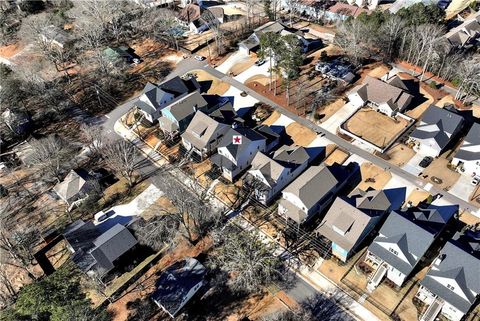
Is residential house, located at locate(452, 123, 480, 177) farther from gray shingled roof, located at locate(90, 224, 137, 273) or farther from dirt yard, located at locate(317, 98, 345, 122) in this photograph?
gray shingled roof, located at locate(90, 224, 137, 273)

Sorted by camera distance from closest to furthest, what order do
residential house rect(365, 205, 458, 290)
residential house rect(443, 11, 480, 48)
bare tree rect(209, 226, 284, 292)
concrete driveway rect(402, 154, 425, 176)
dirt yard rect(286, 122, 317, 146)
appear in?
residential house rect(365, 205, 458, 290) → bare tree rect(209, 226, 284, 292) → concrete driveway rect(402, 154, 425, 176) → dirt yard rect(286, 122, 317, 146) → residential house rect(443, 11, 480, 48)

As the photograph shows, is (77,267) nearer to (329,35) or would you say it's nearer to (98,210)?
(98,210)

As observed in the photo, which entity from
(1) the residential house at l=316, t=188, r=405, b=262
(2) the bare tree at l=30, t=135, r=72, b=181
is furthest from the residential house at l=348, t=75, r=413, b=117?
(2) the bare tree at l=30, t=135, r=72, b=181

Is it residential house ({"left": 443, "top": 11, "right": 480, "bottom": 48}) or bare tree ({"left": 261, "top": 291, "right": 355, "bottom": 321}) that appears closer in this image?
bare tree ({"left": 261, "top": 291, "right": 355, "bottom": 321})

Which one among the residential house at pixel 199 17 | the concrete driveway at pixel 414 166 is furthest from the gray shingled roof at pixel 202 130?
the residential house at pixel 199 17

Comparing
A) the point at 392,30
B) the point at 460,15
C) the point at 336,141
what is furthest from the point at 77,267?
the point at 460,15

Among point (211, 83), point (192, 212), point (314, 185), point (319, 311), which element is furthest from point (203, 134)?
point (319, 311)

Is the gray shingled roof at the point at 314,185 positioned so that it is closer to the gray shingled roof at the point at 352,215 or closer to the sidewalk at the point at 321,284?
the gray shingled roof at the point at 352,215
